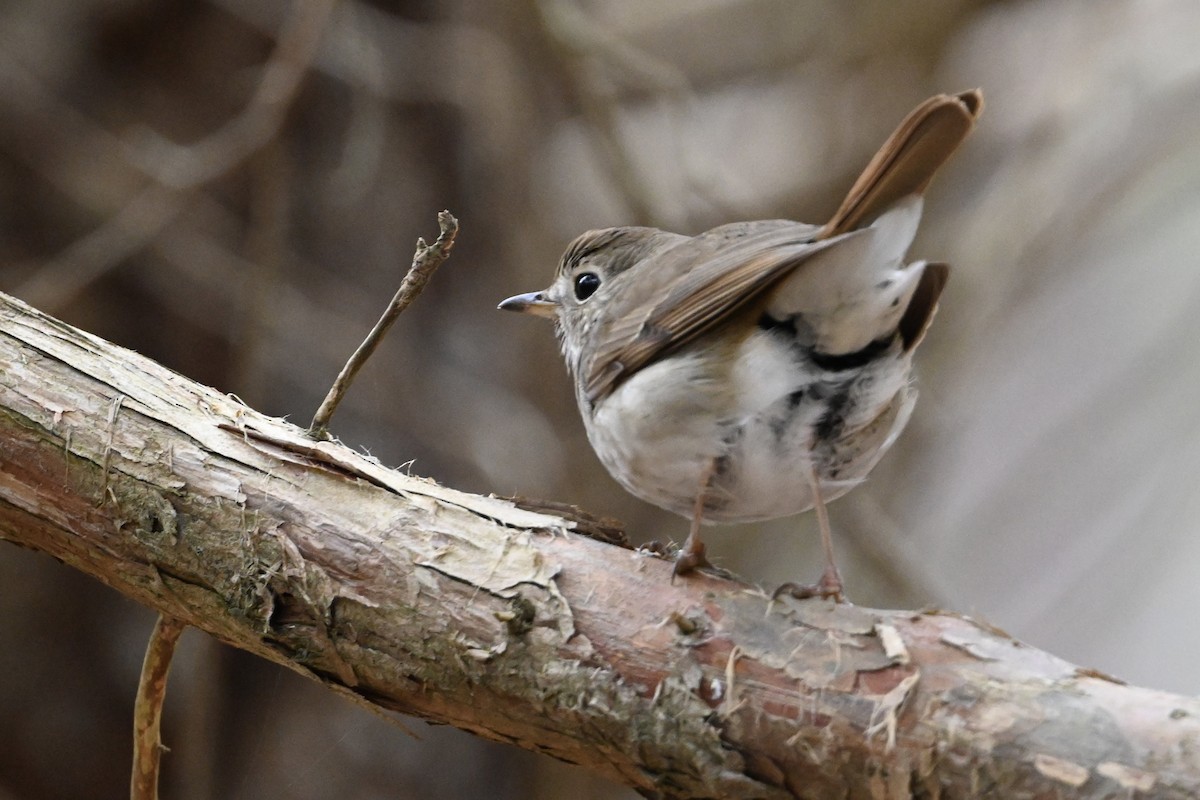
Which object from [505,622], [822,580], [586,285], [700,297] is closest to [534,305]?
[586,285]

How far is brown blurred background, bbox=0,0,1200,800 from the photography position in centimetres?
365

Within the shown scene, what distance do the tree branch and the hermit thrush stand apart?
0.64 feet

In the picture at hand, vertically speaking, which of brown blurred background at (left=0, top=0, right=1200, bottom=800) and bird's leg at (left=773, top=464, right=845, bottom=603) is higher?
brown blurred background at (left=0, top=0, right=1200, bottom=800)

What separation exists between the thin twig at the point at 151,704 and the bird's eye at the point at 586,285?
4.59 ft

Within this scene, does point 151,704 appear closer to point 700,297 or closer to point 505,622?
point 505,622

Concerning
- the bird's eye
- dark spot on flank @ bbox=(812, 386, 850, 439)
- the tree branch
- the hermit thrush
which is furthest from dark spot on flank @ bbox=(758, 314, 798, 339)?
the bird's eye

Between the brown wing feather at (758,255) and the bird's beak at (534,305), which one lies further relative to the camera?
the bird's beak at (534,305)

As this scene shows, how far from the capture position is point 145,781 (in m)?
1.95

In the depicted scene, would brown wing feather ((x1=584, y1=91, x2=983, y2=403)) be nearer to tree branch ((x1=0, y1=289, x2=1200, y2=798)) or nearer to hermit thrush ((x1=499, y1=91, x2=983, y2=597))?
hermit thrush ((x1=499, y1=91, x2=983, y2=597))

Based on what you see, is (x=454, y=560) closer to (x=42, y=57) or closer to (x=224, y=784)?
(x=224, y=784)

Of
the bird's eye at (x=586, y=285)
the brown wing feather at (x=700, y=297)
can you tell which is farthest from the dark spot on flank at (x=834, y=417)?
the bird's eye at (x=586, y=285)

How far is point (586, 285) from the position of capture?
2.98 meters

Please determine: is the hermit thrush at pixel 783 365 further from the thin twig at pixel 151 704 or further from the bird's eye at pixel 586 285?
the thin twig at pixel 151 704

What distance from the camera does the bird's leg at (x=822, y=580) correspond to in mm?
1912
